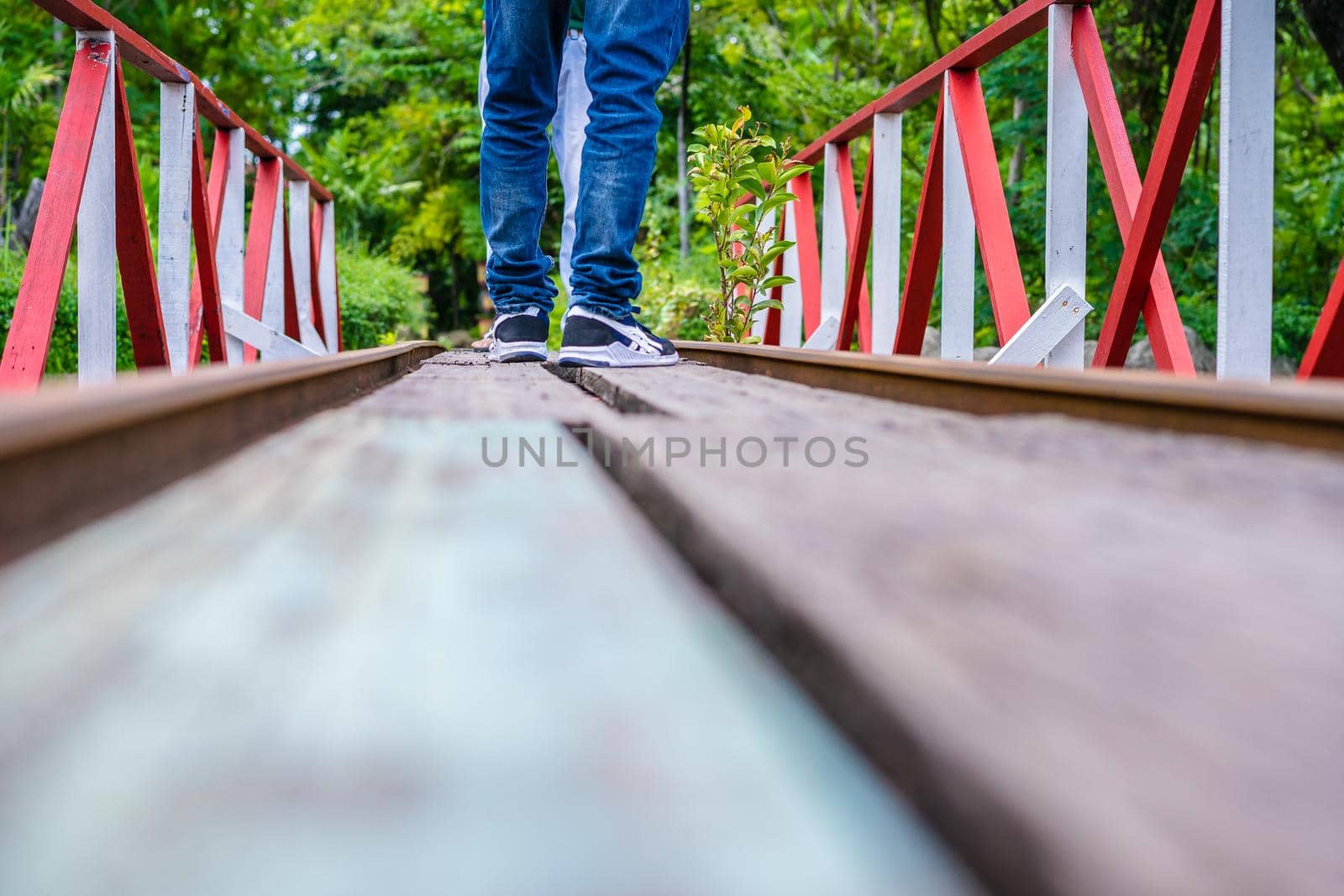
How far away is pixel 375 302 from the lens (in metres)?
7.48

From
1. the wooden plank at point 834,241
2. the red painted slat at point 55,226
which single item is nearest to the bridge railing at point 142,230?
the red painted slat at point 55,226

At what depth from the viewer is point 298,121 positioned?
13945 millimetres

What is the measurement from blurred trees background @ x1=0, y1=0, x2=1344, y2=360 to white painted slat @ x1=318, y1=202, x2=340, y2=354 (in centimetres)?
126

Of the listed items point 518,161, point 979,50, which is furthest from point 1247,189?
point 518,161

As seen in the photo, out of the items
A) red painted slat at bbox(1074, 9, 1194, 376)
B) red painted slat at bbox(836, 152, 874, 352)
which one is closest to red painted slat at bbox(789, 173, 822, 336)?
red painted slat at bbox(836, 152, 874, 352)

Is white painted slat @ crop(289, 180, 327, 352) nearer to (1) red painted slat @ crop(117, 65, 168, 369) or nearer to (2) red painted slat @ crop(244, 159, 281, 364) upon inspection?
(2) red painted slat @ crop(244, 159, 281, 364)

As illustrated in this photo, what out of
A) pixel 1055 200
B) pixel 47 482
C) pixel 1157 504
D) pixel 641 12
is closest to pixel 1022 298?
pixel 1055 200

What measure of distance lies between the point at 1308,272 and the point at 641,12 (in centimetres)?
636

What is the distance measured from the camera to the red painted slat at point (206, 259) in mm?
2109

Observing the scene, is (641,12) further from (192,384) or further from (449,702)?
(449,702)

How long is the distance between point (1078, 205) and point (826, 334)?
4.81ft

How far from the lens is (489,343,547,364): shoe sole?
6.63ft

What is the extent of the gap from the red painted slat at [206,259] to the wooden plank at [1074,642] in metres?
1.93

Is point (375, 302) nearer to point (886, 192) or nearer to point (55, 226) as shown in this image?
point (886, 192)
